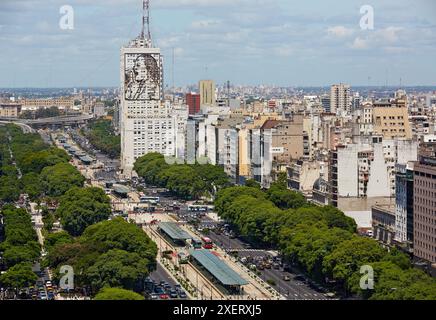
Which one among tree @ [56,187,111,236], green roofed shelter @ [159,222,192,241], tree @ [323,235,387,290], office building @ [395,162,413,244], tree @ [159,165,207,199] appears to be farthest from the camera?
tree @ [159,165,207,199]

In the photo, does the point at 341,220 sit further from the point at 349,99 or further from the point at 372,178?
the point at 349,99

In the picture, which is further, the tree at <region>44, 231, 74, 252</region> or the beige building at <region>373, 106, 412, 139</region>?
the beige building at <region>373, 106, 412, 139</region>

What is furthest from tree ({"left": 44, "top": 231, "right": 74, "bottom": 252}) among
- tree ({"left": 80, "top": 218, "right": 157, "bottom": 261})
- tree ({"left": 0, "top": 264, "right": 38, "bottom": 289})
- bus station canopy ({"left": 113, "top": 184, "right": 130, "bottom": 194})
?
bus station canopy ({"left": 113, "top": 184, "right": 130, "bottom": 194})

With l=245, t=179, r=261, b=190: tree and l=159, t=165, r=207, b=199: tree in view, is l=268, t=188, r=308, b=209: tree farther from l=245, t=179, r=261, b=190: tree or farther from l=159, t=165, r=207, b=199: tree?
l=159, t=165, r=207, b=199: tree

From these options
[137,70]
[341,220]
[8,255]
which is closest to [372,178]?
[341,220]

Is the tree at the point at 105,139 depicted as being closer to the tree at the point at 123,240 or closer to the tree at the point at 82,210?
the tree at the point at 82,210
